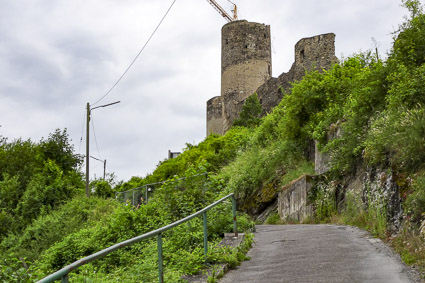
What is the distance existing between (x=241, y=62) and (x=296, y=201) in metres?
30.4

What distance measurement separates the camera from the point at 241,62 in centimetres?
4466

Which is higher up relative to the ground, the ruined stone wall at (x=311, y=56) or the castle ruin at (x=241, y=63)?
the castle ruin at (x=241, y=63)

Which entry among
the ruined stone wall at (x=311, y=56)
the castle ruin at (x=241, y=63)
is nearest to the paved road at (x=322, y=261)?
the ruined stone wall at (x=311, y=56)

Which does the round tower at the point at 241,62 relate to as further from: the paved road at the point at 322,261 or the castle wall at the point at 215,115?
the paved road at the point at 322,261

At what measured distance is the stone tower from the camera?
44406mm

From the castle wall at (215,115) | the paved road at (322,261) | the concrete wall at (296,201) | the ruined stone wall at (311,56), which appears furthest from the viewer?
the castle wall at (215,115)

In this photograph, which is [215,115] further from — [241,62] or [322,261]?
[322,261]

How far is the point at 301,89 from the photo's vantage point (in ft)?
63.2

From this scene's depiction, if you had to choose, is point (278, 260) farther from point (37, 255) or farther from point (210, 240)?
point (37, 255)

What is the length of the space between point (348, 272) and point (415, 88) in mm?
5908

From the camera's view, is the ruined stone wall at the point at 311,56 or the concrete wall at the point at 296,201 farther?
the ruined stone wall at the point at 311,56

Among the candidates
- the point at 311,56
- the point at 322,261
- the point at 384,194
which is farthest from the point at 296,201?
the point at 311,56

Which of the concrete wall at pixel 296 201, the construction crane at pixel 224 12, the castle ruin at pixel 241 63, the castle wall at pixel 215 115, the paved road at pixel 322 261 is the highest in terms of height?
the construction crane at pixel 224 12

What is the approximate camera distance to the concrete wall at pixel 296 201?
14.9 m
